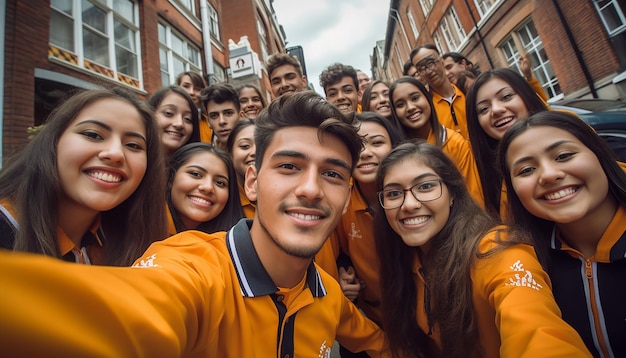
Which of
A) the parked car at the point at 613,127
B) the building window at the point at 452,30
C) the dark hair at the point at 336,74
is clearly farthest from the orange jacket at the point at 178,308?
the building window at the point at 452,30

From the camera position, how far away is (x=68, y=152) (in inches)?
59.7

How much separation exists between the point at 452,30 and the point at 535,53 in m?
5.47

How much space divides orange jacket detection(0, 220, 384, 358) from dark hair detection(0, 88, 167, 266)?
715mm

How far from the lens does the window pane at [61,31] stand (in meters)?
5.90

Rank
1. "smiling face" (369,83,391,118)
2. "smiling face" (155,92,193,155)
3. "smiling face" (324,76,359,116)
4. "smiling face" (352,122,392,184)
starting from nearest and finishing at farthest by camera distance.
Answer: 1. "smiling face" (352,122,392,184)
2. "smiling face" (155,92,193,155)
3. "smiling face" (369,83,391,118)
4. "smiling face" (324,76,359,116)

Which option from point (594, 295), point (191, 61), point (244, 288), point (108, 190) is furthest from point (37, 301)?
point (191, 61)

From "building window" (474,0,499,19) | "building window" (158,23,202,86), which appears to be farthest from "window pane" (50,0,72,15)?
"building window" (474,0,499,19)

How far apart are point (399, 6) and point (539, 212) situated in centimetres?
2395

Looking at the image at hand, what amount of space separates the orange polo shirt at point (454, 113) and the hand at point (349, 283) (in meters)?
2.58

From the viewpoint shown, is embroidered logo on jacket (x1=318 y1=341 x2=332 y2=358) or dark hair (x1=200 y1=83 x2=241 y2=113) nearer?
embroidered logo on jacket (x1=318 y1=341 x2=332 y2=358)

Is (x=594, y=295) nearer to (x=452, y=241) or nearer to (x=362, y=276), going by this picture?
(x=452, y=241)

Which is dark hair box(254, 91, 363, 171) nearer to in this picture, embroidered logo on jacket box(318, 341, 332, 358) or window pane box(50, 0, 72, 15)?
embroidered logo on jacket box(318, 341, 332, 358)

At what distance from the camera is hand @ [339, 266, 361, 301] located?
7.82 feet

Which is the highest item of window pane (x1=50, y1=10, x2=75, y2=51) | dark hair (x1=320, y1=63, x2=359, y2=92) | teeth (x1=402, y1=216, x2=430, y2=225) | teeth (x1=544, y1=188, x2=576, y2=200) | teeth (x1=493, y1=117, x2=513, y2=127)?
window pane (x1=50, y1=10, x2=75, y2=51)
